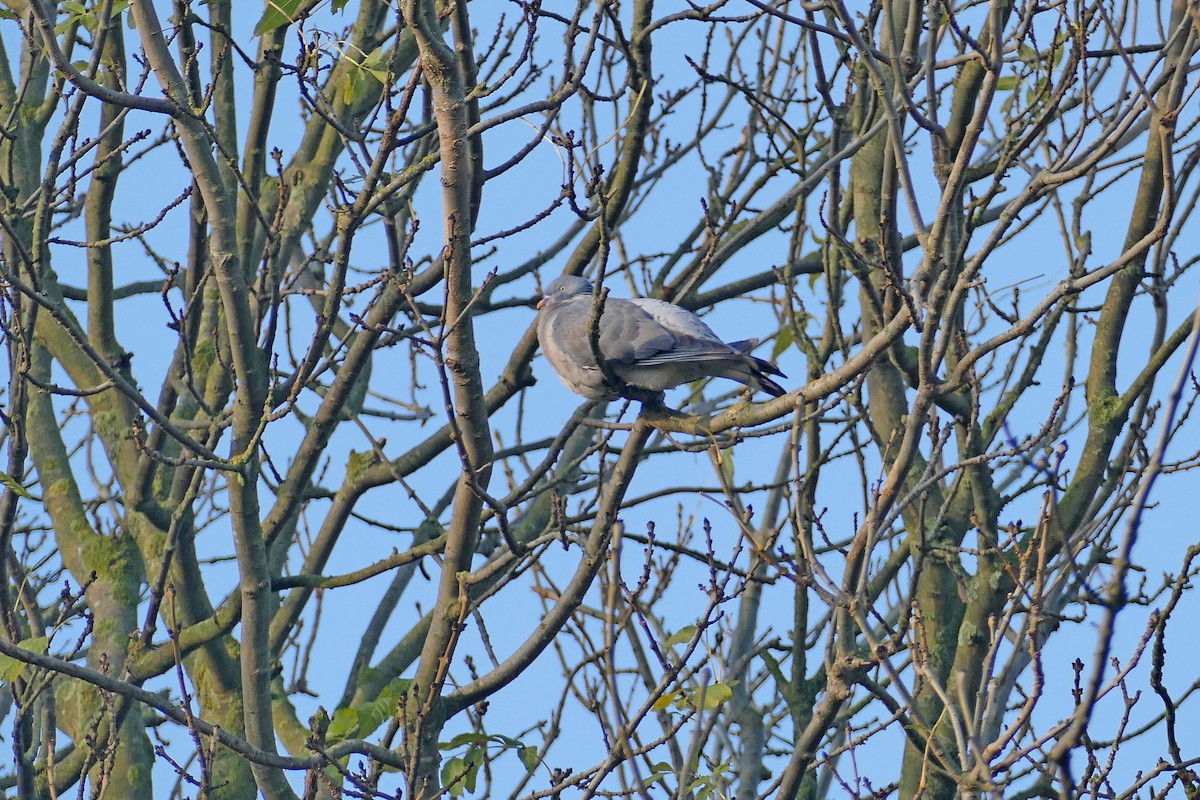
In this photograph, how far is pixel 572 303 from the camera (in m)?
5.27

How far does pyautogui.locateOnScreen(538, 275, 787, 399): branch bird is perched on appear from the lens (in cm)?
448

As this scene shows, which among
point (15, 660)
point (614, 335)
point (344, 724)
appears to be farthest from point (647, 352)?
point (15, 660)

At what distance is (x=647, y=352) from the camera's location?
15.2 feet

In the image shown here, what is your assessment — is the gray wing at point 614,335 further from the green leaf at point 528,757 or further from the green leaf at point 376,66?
the green leaf at point 528,757

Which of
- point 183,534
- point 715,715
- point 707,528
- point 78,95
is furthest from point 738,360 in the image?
point 78,95

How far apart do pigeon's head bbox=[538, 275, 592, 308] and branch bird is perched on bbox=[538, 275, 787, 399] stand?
448 millimetres

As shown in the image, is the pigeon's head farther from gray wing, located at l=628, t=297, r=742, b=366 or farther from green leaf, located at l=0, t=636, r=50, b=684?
green leaf, located at l=0, t=636, r=50, b=684

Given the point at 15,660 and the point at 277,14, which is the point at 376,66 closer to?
the point at 277,14

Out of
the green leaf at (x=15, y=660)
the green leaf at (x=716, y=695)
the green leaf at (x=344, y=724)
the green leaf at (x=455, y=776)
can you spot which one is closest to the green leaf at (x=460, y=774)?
the green leaf at (x=455, y=776)

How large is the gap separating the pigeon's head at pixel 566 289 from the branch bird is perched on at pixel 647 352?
45cm

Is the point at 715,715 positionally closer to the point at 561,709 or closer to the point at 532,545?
the point at 561,709

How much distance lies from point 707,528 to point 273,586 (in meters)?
1.86

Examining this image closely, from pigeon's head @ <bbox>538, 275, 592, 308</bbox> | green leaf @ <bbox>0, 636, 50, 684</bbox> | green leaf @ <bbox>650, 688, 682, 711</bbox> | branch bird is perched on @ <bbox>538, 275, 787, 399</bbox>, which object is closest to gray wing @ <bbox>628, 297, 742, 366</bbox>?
branch bird is perched on @ <bbox>538, 275, 787, 399</bbox>

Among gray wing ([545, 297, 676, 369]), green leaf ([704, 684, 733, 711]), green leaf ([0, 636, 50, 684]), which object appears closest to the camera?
green leaf ([704, 684, 733, 711])
